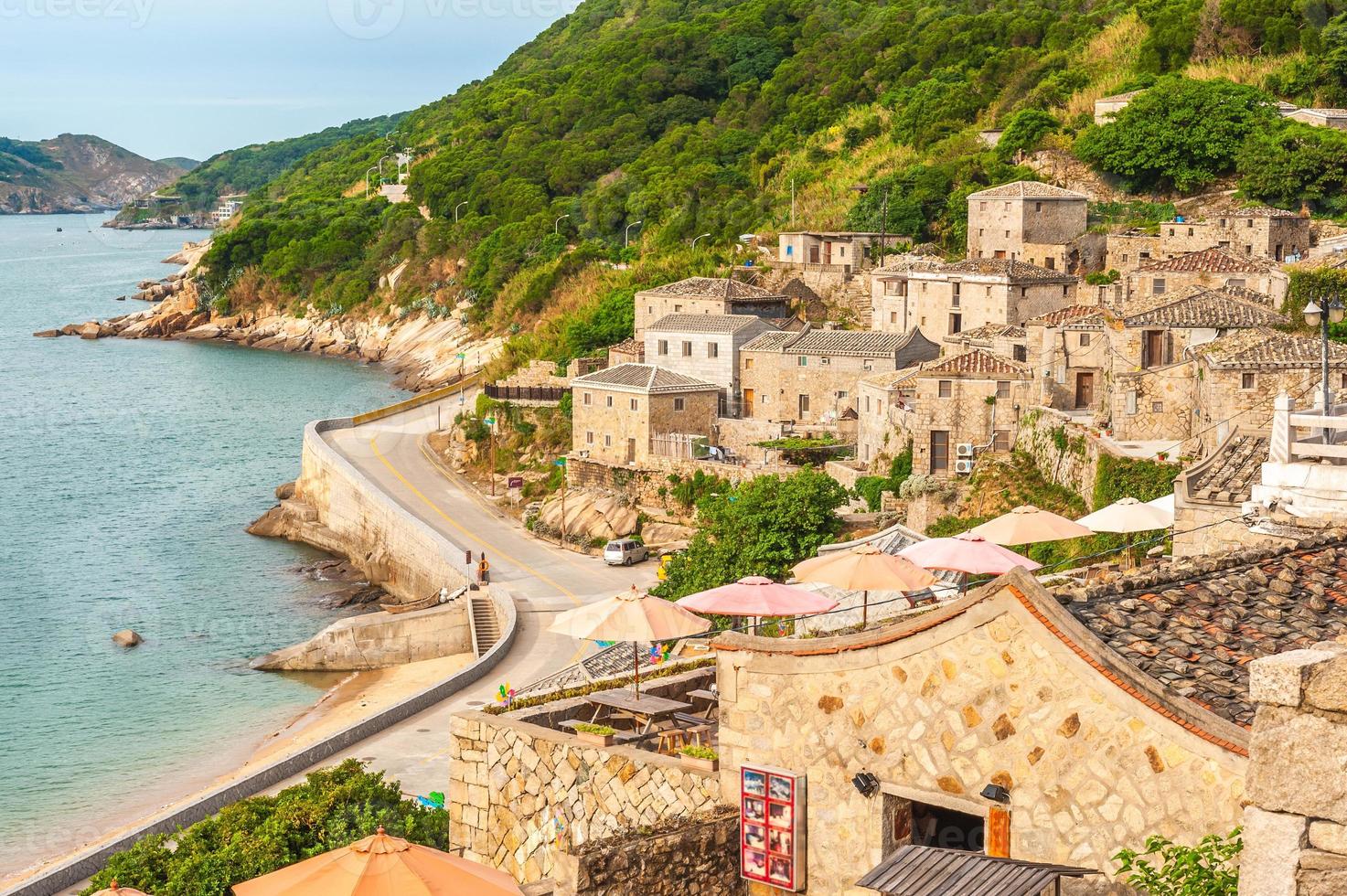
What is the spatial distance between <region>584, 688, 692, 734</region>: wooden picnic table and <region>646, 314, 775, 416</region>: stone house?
4088 cm

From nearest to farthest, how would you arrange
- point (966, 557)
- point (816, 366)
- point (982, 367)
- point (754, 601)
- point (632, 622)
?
point (754, 601), point (632, 622), point (966, 557), point (982, 367), point (816, 366)

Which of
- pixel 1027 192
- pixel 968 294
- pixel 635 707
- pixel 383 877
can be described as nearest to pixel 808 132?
pixel 1027 192

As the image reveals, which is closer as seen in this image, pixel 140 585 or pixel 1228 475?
pixel 1228 475

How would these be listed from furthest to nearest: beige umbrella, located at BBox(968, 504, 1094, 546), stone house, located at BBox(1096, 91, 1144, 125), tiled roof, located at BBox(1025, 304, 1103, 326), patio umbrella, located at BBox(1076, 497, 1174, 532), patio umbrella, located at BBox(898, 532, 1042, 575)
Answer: stone house, located at BBox(1096, 91, 1144, 125), tiled roof, located at BBox(1025, 304, 1103, 326), beige umbrella, located at BBox(968, 504, 1094, 546), patio umbrella, located at BBox(1076, 497, 1174, 532), patio umbrella, located at BBox(898, 532, 1042, 575)

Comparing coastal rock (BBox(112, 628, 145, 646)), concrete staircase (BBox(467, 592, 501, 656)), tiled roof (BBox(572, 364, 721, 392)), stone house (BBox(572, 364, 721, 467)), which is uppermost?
tiled roof (BBox(572, 364, 721, 392))

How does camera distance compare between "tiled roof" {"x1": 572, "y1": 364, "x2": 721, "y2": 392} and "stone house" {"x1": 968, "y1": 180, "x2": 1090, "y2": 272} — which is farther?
"stone house" {"x1": 968, "y1": 180, "x2": 1090, "y2": 272}

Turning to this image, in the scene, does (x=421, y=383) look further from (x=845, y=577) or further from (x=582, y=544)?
(x=845, y=577)

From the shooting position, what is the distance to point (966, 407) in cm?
4391

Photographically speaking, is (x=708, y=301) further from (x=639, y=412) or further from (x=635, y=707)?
(x=635, y=707)

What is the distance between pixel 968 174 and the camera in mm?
71000

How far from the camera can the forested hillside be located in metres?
67.8

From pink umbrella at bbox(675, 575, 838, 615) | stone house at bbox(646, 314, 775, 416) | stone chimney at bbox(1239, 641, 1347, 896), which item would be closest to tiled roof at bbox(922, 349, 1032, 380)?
stone house at bbox(646, 314, 775, 416)

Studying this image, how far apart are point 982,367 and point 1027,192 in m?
20.1

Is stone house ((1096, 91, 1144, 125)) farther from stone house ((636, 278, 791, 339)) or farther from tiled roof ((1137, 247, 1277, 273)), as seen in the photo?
tiled roof ((1137, 247, 1277, 273))
